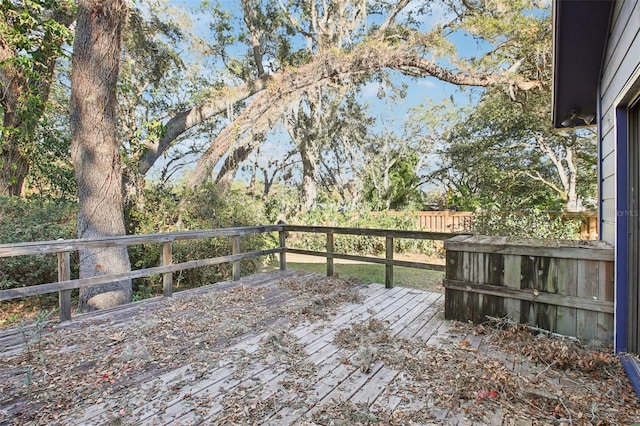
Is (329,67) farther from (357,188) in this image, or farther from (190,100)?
(357,188)

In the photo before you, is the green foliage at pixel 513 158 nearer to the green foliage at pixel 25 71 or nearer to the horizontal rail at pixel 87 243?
the horizontal rail at pixel 87 243

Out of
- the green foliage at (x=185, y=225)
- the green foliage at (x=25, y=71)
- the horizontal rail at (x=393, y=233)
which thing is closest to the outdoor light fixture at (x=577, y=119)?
the horizontal rail at (x=393, y=233)

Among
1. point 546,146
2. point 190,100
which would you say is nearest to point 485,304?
point 190,100

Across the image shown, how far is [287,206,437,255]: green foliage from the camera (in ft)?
30.0

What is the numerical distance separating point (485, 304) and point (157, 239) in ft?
12.9

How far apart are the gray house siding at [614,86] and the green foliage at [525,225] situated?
3.40m

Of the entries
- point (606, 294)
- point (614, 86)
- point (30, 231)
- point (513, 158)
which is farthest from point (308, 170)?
point (606, 294)

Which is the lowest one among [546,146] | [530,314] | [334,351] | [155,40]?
[334,351]

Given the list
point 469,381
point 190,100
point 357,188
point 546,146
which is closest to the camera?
point 469,381

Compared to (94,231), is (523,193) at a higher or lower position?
higher

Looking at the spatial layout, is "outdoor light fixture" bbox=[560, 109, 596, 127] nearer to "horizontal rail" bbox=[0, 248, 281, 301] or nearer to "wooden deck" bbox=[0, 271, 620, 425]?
"wooden deck" bbox=[0, 271, 620, 425]

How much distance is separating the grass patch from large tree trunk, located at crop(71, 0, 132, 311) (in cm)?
347

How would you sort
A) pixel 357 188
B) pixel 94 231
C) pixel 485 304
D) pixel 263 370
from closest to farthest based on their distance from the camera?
pixel 263 370, pixel 485 304, pixel 94 231, pixel 357 188

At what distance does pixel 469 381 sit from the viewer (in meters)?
2.19
